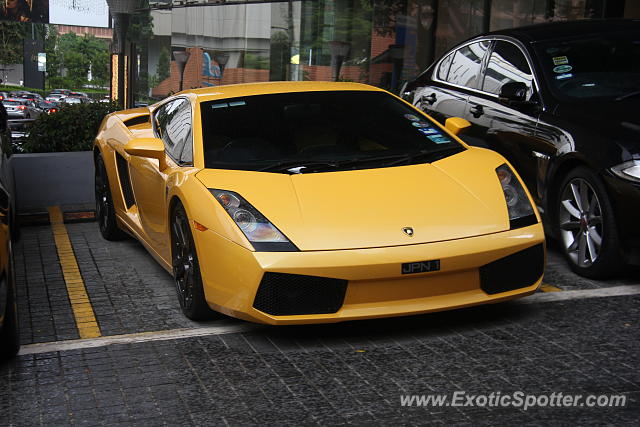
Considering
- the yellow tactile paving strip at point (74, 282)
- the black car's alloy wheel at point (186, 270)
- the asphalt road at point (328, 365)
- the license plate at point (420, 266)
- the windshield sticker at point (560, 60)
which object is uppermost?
the windshield sticker at point (560, 60)

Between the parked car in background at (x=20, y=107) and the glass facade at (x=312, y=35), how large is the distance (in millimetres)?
5751

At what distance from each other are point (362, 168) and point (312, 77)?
45.6 ft

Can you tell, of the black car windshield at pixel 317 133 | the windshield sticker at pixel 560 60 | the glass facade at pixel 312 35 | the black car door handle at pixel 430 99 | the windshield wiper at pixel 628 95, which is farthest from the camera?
the glass facade at pixel 312 35

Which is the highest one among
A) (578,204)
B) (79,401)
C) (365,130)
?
(365,130)

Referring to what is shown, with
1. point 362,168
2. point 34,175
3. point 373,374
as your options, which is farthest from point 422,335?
point 34,175

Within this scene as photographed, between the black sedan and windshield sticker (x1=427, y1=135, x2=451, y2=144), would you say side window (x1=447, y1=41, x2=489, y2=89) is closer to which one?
the black sedan

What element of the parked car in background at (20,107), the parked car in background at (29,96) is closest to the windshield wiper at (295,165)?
the parked car in background at (20,107)

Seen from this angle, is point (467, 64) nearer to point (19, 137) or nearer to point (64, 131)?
point (64, 131)

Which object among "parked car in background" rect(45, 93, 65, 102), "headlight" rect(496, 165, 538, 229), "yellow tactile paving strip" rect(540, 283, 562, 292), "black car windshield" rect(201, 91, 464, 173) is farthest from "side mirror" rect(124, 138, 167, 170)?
"parked car in background" rect(45, 93, 65, 102)

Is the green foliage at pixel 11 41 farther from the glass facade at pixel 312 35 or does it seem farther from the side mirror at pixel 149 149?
the side mirror at pixel 149 149

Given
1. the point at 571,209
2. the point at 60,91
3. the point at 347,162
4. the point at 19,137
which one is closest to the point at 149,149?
the point at 347,162

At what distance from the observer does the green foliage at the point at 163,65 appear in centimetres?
2305

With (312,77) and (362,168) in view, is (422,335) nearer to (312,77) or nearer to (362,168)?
(362,168)

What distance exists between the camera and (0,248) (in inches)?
179
